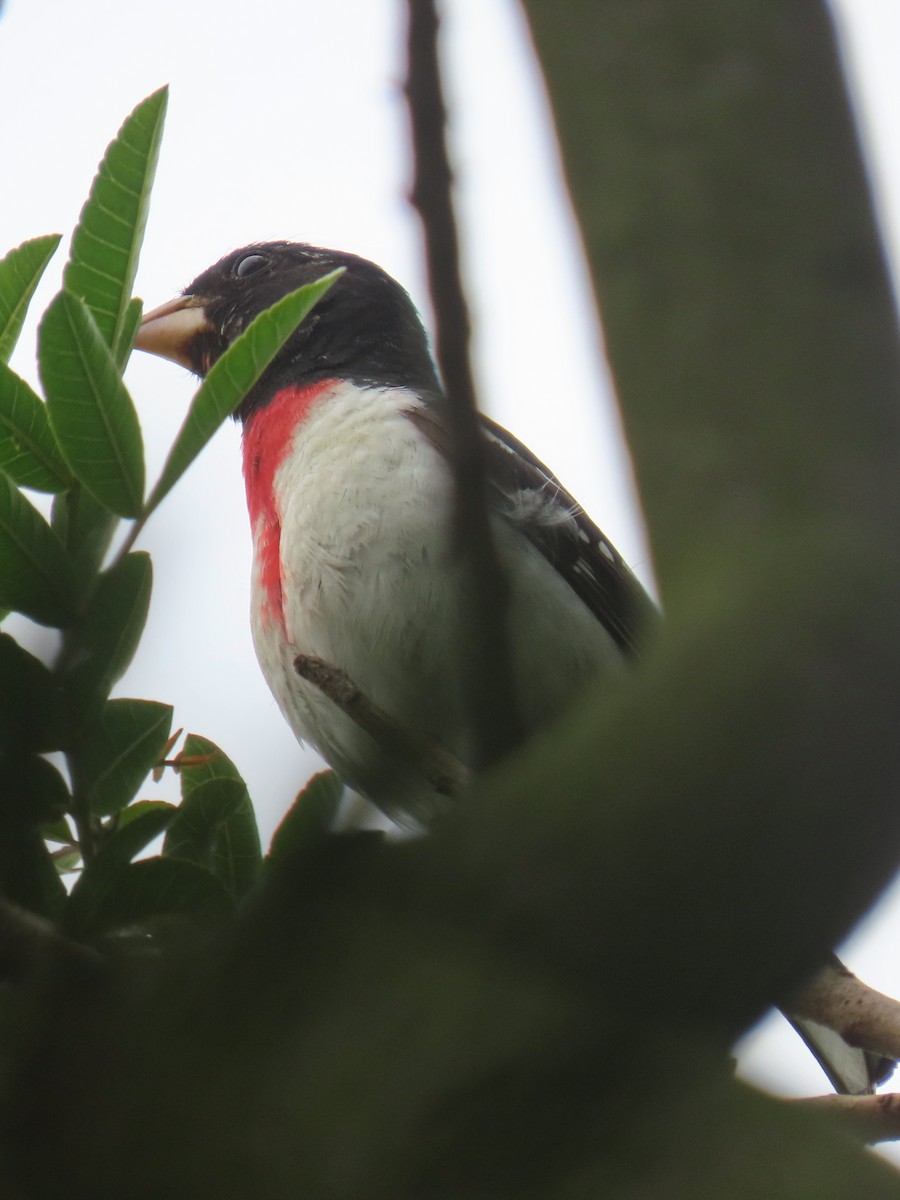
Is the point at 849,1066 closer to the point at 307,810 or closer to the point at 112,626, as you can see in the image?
the point at 307,810

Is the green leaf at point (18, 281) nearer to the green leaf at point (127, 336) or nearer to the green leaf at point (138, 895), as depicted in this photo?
the green leaf at point (127, 336)

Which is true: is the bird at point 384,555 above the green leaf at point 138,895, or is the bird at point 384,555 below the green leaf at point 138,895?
above

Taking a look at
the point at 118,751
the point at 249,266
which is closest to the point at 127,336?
the point at 118,751

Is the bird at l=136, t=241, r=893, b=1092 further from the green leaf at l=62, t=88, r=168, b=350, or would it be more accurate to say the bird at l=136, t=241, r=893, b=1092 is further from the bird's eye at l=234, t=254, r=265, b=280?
the green leaf at l=62, t=88, r=168, b=350

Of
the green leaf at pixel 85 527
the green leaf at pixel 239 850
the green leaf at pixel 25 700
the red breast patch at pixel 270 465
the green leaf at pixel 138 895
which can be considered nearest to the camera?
the green leaf at pixel 25 700

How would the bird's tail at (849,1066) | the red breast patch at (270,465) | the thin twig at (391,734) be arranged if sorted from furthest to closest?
1. the red breast patch at (270,465)
2. the bird's tail at (849,1066)
3. the thin twig at (391,734)

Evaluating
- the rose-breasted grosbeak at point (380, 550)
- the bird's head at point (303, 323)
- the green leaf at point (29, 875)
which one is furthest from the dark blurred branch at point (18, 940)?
the bird's head at point (303, 323)

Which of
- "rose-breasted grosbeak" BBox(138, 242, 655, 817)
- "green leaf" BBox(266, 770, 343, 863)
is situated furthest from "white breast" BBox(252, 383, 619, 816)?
"green leaf" BBox(266, 770, 343, 863)
